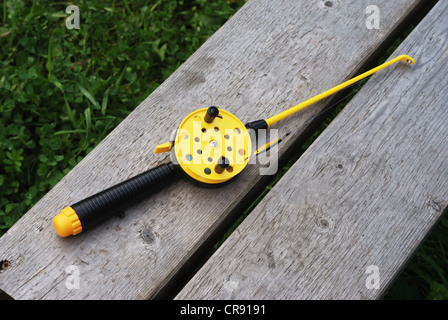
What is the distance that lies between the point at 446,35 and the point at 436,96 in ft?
1.01

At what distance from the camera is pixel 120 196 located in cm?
146

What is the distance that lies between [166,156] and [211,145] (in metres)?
0.17

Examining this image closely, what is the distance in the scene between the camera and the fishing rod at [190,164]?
4.68ft

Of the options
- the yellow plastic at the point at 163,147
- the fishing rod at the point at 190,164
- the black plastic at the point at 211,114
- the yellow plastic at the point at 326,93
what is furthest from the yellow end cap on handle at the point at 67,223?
the yellow plastic at the point at 326,93

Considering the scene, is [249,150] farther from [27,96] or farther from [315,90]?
[27,96]

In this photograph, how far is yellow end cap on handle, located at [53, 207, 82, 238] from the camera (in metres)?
1.40

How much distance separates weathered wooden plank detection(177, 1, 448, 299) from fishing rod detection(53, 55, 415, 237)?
0.61 feet

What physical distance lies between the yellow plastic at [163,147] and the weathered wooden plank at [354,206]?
1.18 ft

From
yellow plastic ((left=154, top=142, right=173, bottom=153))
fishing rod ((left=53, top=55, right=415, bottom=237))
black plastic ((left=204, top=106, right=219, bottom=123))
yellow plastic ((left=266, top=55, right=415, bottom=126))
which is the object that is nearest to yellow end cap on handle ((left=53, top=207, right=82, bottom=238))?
fishing rod ((left=53, top=55, right=415, bottom=237))

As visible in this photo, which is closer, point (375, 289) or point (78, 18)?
point (375, 289)

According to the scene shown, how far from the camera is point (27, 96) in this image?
239 centimetres

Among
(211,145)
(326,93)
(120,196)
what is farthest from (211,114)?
(326,93)
